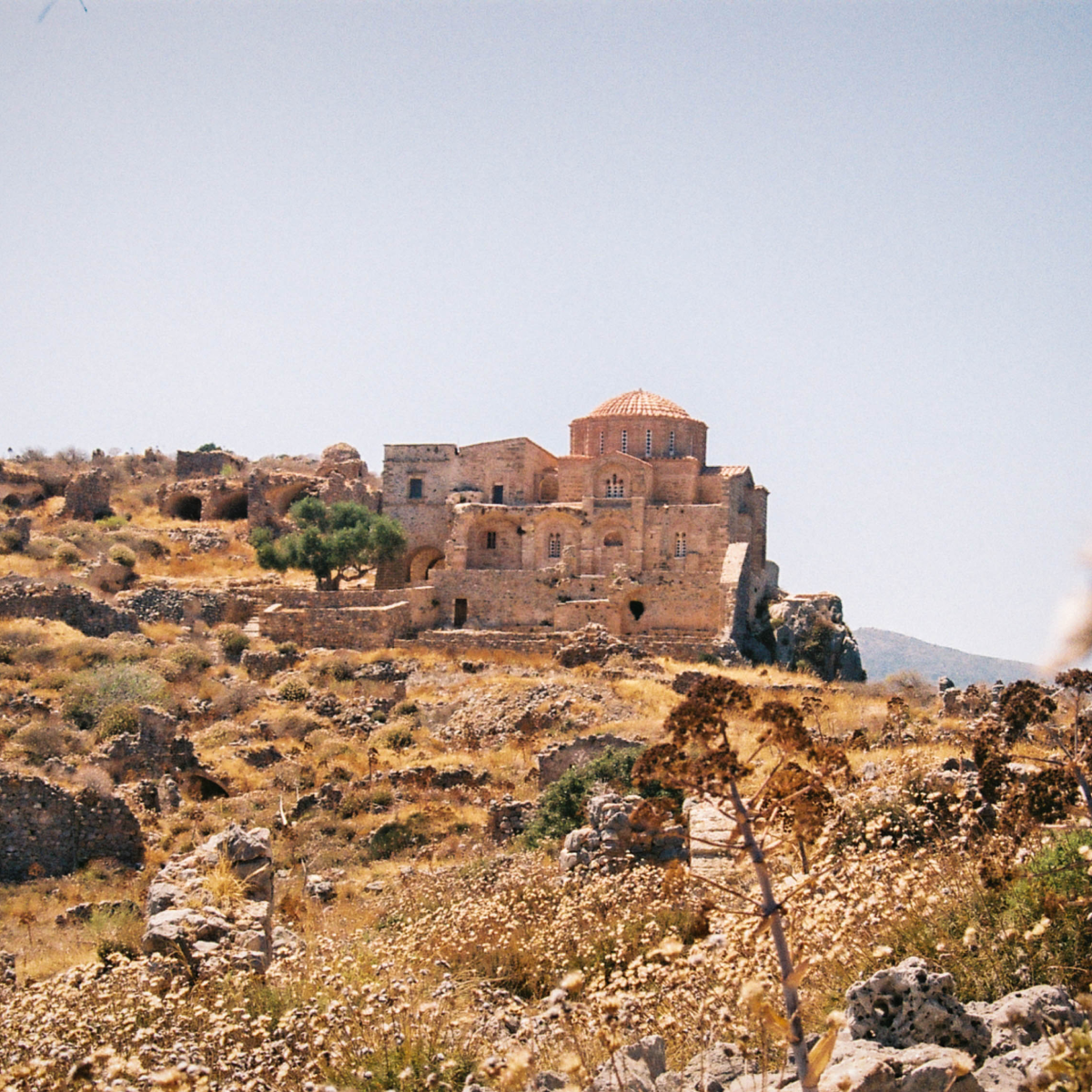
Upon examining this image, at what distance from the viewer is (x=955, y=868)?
7.89 metres

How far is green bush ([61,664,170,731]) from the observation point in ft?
74.0

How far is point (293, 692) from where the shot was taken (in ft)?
87.9

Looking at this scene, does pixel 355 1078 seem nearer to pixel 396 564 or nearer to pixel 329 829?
pixel 329 829

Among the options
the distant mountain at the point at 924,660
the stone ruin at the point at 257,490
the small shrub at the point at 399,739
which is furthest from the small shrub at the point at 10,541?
the distant mountain at the point at 924,660

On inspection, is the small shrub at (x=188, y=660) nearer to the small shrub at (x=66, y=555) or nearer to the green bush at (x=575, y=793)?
the small shrub at (x=66, y=555)

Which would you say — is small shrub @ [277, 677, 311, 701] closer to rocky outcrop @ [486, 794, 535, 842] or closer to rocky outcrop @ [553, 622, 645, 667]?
rocky outcrop @ [553, 622, 645, 667]

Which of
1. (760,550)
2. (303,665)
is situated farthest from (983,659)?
(303,665)

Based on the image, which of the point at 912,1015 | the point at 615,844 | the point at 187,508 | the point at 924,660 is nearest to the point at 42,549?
the point at 187,508

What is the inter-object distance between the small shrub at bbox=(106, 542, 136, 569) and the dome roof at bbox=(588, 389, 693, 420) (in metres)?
16.5

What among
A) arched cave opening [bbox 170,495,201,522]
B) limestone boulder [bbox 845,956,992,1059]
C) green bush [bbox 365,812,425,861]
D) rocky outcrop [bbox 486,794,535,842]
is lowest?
green bush [bbox 365,812,425,861]

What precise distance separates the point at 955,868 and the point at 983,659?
10218cm

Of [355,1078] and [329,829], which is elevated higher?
[355,1078]

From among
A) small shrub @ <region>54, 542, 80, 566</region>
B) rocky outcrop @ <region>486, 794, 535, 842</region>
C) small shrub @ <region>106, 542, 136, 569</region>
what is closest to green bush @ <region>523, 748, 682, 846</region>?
rocky outcrop @ <region>486, 794, 535, 842</region>

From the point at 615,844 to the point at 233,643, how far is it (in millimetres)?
20757
